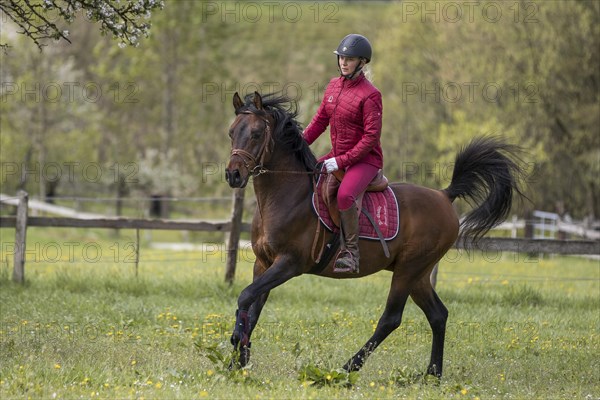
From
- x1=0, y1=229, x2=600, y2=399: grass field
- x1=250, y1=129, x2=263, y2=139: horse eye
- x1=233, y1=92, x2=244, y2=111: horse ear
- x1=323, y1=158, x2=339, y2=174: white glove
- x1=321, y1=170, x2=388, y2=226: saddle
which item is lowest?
x1=0, y1=229, x2=600, y2=399: grass field

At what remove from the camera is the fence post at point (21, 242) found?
1360 cm

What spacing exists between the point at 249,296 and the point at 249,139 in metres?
1.46

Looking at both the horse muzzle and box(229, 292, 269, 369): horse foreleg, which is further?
box(229, 292, 269, 369): horse foreleg

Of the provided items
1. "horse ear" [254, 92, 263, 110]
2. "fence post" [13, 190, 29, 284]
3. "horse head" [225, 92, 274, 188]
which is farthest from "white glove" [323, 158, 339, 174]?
"fence post" [13, 190, 29, 284]

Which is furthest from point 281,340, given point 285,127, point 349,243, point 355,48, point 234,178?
point 355,48

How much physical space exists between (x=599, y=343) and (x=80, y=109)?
35422 mm

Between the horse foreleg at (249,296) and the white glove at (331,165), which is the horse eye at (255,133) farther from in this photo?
the horse foreleg at (249,296)

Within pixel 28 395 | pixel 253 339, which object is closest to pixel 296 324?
pixel 253 339

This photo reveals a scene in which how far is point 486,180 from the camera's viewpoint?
905 centimetres

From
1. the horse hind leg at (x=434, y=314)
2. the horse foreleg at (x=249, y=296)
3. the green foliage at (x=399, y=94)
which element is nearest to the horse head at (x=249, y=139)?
the horse foreleg at (x=249, y=296)

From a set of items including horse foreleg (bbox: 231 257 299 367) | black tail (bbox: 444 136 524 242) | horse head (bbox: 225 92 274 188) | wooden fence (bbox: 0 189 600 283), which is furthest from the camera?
wooden fence (bbox: 0 189 600 283)

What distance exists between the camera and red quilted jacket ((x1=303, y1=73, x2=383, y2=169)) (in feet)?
25.8

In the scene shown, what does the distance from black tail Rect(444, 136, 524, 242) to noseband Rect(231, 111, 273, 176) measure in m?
2.37

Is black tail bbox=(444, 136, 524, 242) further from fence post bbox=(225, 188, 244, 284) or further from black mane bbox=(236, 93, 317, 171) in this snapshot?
fence post bbox=(225, 188, 244, 284)
